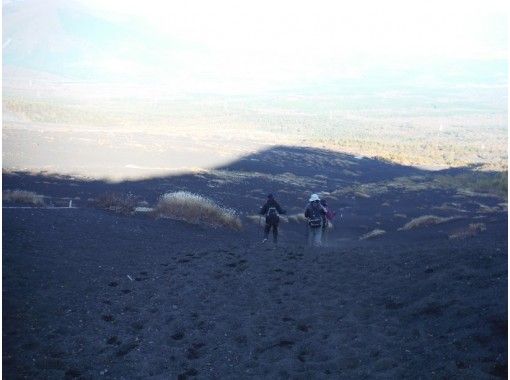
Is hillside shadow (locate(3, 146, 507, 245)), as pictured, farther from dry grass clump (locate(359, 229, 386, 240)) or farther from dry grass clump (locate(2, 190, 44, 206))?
dry grass clump (locate(2, 190, 44, 206))

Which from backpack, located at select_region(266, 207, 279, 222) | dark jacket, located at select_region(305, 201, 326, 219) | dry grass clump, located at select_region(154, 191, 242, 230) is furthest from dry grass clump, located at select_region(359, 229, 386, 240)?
dark jacket, located at select_region(305, 201, 326, 219)

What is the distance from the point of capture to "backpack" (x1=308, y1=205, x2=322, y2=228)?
1143 cm

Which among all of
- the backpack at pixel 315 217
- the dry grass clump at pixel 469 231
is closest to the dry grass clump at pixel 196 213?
the backpack at pixel 315 217

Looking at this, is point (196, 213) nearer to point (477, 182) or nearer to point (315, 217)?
point (315, 217)

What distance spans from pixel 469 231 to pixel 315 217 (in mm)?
5912

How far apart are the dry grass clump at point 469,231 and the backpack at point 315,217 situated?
188 inches

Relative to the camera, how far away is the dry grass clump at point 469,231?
14617 millimetres

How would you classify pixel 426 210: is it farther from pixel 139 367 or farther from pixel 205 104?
pixel 205 104

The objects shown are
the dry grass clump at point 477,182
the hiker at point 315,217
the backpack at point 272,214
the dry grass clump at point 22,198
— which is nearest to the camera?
the hiker at point 315,217

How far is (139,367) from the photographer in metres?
6.00

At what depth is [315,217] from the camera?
11.5m

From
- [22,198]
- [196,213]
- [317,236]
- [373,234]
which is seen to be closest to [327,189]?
[373,234]

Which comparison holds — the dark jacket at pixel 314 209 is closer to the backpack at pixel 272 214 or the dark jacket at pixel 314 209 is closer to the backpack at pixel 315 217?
the backpack at pixel 315 217

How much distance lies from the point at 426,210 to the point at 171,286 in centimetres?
1751
